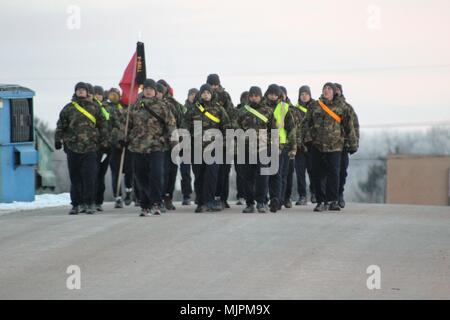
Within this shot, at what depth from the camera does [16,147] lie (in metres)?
24.3

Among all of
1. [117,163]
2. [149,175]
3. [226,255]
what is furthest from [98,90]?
[226,255]

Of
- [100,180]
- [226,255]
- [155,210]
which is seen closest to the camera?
[226,255]

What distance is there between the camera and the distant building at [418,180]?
202 feet

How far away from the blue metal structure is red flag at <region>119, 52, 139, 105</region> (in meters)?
2.31

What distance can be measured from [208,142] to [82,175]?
2.06 meters

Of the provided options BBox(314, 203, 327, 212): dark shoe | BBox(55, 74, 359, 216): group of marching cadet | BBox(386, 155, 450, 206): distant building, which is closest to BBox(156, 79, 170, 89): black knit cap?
BBox(55, 74, 359, 216): group of marching cadet

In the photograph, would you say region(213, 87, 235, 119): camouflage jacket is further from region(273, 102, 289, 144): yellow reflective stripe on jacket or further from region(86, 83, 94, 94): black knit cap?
region(86, 83, 94, 94): black knit cap

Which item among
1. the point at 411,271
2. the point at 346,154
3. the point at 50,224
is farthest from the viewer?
the point at 346,154

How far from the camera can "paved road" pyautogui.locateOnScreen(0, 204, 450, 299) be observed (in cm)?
1356

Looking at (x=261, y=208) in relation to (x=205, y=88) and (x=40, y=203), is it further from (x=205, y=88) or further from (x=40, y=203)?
(x=40, y=203)

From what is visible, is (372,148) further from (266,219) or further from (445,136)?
(266,219)

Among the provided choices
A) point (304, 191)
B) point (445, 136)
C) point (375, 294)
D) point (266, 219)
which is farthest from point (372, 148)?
point (375, 294)

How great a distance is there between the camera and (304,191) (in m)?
24.6

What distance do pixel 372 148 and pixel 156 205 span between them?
198 feet
